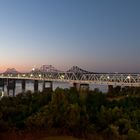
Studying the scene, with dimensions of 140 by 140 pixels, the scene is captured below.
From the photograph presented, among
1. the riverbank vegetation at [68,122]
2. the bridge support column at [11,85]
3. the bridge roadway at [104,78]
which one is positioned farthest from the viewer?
the bridge support column at [11,85]

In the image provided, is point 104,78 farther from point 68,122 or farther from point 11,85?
point 68,122

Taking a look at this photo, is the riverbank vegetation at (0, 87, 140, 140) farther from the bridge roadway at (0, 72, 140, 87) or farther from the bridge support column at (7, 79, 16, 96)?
the bridge support column at (7, 79, 16, 96)

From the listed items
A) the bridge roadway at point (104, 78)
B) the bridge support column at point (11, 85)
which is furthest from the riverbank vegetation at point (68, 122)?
the bridge support column at point (11, 85)

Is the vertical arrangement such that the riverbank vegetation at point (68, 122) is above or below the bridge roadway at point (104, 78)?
below

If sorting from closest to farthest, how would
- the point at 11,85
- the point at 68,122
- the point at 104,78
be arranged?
the point at 68,122
the point at 104,78
the point at 11,85

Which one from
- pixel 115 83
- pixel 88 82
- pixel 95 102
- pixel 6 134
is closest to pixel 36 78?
pixel 88 82

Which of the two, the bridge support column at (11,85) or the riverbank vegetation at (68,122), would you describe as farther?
the bridge support column at (11,85)

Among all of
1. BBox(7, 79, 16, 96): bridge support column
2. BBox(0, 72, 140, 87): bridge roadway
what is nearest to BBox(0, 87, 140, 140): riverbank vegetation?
BBox(0, 72, 140, 87): bridge roadway

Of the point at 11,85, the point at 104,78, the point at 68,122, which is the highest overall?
the point at 104,78

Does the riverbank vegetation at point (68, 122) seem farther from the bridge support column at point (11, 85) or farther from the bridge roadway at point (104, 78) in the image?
the bridge support column at point (11, 85)

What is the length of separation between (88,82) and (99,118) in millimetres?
102039

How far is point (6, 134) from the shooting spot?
16141 mm

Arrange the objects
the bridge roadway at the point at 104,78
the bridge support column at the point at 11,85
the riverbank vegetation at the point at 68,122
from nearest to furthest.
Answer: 1. the riverbank vegetation at the point at 68,122
2. the bridge roadway at the point at 104,78
3. the bridge support column at the point at 11,85

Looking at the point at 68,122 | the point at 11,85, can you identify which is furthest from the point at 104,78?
the point at 68,122
